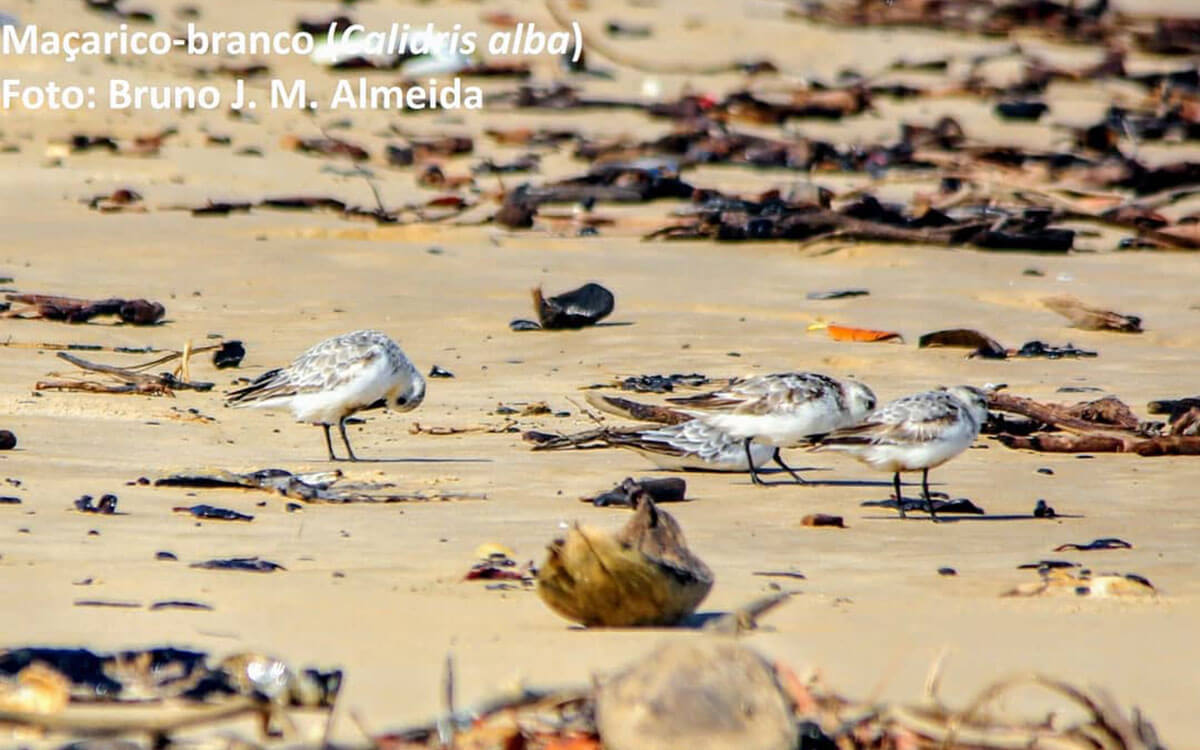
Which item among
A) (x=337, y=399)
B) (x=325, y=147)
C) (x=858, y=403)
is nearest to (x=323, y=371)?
(x=337, y=399)

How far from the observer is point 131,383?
8141 millimetres

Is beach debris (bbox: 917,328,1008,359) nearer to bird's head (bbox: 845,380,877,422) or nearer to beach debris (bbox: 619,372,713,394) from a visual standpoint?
beach debris (bbox: 619,372,713,394)

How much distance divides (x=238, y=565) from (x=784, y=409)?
2.44 metres

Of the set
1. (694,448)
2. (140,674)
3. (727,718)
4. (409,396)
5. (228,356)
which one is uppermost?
(727,718)

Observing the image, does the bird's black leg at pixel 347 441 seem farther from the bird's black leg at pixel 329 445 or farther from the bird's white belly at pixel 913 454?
the bird's white belly at pixel 913 454

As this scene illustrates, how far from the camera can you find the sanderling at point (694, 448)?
6.96 m

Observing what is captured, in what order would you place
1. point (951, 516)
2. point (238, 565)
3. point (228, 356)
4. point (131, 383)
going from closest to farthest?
→ point (238, 565) → point (951, 516) → point (131, 383) → point (228, 356)

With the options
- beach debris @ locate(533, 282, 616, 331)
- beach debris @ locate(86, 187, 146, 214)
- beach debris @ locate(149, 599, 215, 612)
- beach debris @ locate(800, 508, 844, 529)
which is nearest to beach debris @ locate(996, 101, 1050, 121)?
beach debris @ locate(86, 187, 146, 214)

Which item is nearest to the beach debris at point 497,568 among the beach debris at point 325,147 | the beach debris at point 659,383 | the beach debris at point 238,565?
the beach debris at point 238,565

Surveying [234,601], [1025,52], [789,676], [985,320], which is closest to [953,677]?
[789,676]

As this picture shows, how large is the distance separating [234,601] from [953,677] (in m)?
1.60

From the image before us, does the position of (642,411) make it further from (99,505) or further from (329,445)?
(99,505)

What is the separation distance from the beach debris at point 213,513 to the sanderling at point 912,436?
1.87 meters

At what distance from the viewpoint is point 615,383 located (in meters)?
8.52
